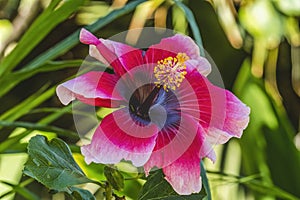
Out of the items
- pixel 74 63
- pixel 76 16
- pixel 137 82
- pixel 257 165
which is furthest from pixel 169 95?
pixel 76 16

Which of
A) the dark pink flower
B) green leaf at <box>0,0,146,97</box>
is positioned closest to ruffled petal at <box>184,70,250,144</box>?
the dark pink flower

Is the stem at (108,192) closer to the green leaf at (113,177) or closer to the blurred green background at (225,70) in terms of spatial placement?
the green leaf at (113,177)

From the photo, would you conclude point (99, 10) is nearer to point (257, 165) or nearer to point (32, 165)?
point (257, 165)

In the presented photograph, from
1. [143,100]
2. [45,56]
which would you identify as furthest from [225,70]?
[143,100]

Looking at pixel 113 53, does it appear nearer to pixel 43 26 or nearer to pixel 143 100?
pixel 143 100

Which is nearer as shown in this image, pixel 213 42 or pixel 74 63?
pixel 74 63

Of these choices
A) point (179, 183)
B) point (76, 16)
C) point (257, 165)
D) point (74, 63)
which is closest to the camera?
point (179, 183)
